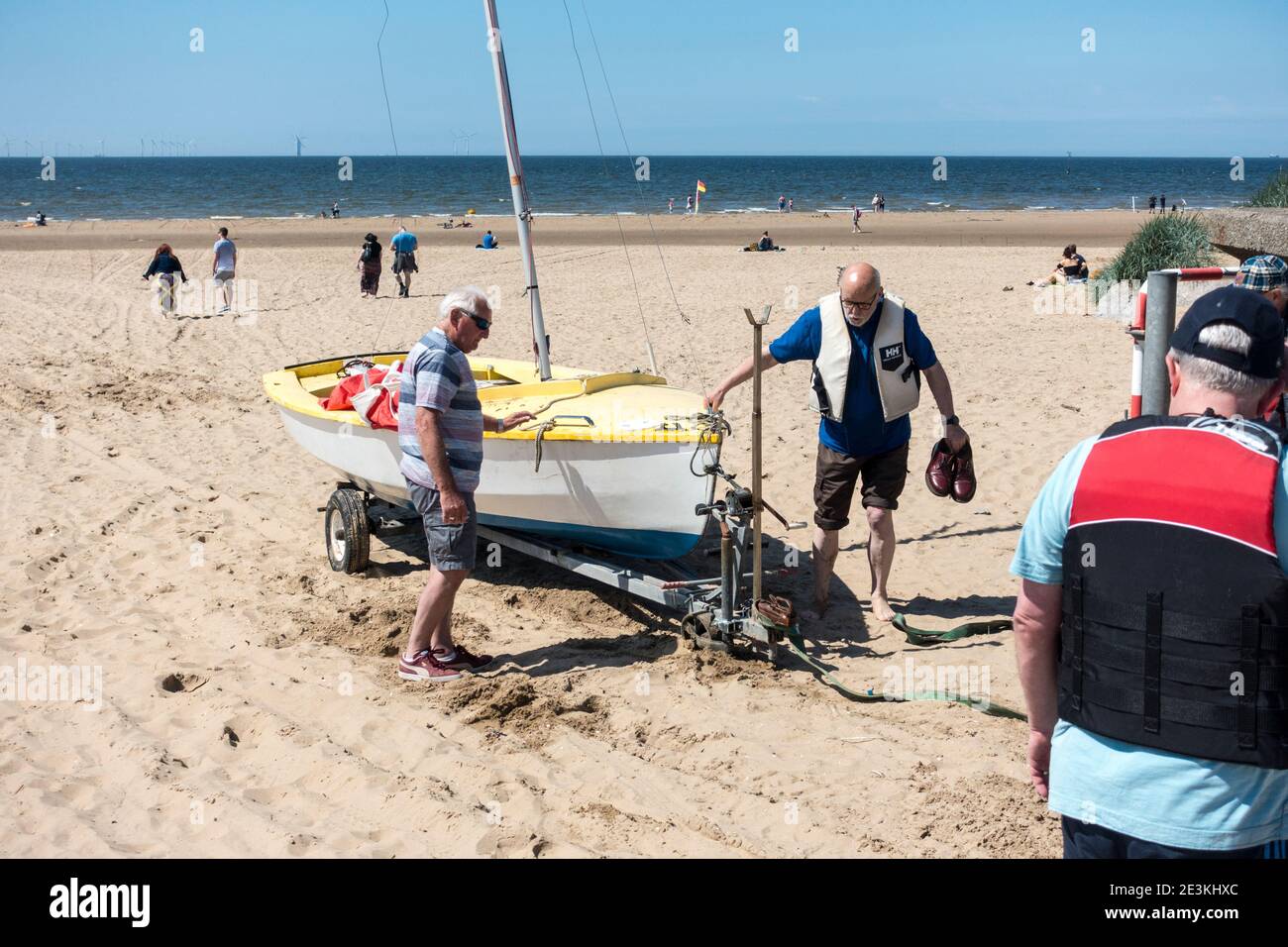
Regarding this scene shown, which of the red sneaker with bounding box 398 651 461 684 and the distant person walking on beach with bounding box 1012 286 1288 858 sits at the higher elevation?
the distant person walking on beach with bounding box 1012 286 1288 858

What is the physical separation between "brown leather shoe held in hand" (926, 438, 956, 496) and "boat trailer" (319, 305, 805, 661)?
2.41 ft

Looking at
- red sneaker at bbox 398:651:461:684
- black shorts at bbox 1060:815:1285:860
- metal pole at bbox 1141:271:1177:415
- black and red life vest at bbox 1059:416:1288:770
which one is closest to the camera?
black and red life vest at bbox 1059:416:1288:770

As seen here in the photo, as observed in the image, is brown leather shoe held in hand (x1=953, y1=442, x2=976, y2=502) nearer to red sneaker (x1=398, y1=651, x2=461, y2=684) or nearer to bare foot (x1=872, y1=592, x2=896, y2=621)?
bare foot (x1=872, y1=592, x2=896, y2=621)

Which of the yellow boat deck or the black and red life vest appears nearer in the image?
the black and red life vest

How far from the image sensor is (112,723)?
491 centimetres

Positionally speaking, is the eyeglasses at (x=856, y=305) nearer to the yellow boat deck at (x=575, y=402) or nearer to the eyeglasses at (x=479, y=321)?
the yellow boat deck at (x=575, y=402)

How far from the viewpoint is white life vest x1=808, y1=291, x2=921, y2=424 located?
5.56 m

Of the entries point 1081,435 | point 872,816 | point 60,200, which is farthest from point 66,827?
point 60,200

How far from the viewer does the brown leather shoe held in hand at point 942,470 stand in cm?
561

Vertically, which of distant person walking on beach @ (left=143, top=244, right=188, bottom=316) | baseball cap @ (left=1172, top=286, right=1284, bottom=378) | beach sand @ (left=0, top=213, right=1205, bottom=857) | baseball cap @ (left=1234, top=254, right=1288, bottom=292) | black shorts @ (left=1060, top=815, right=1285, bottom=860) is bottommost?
beach sand @ (left=0, top=213, right=1205, bottom=857)

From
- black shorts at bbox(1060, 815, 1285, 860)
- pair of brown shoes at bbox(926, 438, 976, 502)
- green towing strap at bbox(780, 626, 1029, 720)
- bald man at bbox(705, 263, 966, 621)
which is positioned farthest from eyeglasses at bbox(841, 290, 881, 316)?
black shorts at bbox(1060, 815, 1285, 860)
